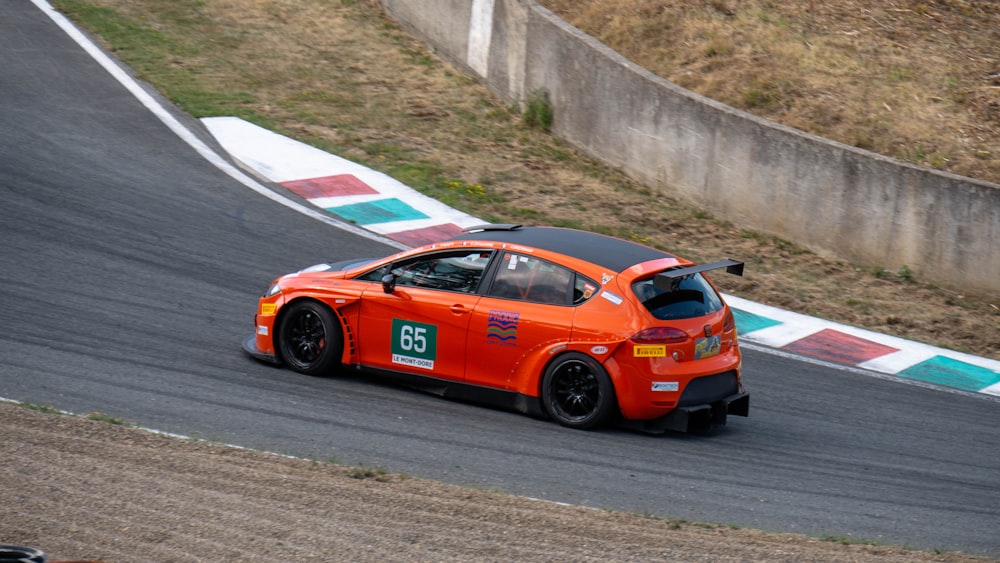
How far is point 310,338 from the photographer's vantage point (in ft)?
32.3

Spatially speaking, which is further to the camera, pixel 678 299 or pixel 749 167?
pixel 749 167

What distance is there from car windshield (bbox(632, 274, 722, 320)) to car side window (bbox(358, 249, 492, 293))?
1343 mm

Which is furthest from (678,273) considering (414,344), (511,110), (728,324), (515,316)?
(511,110)

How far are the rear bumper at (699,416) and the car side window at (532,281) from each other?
118 cm

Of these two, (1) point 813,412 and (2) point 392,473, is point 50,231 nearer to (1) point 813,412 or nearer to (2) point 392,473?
(2) point 392,473

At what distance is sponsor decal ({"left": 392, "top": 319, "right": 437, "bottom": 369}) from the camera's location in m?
9.38

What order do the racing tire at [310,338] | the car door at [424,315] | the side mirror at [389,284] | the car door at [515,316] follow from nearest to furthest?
1. the car door at [515,316]
2. the car door at [424,315]
3. the side mirror at [389,284]
4. the racing tire at [310,338]

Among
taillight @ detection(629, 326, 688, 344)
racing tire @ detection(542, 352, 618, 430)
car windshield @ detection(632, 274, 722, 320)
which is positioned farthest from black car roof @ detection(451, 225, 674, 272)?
racing tire @ detection(542, 352, 618, 430)

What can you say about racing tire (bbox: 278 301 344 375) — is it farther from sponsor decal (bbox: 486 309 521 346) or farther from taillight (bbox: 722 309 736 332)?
taillight (bbox: 722 309 736 332)

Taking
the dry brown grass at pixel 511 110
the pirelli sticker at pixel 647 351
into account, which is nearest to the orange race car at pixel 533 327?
the pirelli sticker at pixel 647 351

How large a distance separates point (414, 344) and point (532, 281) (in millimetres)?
1141

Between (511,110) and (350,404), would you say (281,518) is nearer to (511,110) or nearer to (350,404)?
(350,404)

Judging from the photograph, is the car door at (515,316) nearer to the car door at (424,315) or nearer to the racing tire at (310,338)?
the car door at (424,315)

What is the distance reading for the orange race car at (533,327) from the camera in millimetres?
8758
